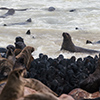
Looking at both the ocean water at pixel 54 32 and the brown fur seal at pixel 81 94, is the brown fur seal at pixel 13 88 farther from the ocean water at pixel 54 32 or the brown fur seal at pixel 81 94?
the ocean water at pixel 54 32

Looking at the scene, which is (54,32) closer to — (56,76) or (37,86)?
(56,76)

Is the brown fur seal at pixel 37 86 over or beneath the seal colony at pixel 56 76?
over

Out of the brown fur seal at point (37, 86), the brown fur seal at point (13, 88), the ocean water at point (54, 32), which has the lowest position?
the ocean water at point (54, 32)

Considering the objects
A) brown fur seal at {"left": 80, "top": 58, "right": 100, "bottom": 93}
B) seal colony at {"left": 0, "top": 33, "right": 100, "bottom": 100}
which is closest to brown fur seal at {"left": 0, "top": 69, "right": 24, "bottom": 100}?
seal colony at {"left": 0, "top": 33, "right": 100, "bottom": 100}

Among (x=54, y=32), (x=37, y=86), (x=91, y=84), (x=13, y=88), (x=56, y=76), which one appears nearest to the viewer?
(x=13, y=88)

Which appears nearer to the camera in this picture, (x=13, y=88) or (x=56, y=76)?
(x=13, y=88)

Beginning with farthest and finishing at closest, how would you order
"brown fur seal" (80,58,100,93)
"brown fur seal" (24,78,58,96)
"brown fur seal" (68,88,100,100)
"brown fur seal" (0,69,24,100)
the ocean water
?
the ocean water < "brown fur seal" (80,58,100,93) < "brown fur seal" (68,88,100,100) < "brown fur seal" (24,78,58,96) < "brown fur seal" (0,69,24,100)

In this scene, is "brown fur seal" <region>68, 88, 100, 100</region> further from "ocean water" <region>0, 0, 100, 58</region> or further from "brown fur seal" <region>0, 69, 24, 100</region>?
"ocean water" <region>0, 0, 100, 58</region>

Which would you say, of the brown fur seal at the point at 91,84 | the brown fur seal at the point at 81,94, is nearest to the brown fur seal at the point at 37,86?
the brown fur seal at the point at 81,94

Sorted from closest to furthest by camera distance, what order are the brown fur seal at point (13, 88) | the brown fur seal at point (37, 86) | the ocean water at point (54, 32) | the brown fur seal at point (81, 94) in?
the brown fur seal at point (13, 88)
the brown fur seal at point (37, 86)
the brown fur seal at point (81, 94)
the ocean water at point (54, 32)

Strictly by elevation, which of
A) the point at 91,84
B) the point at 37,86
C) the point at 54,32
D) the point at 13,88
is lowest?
the point at 54,32

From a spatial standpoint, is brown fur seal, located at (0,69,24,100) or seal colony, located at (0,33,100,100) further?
seal colony, located at (0,33,100,100)

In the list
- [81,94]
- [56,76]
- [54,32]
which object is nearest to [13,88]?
[81,94]

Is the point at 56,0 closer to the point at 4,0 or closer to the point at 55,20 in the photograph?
the point at 4,0
